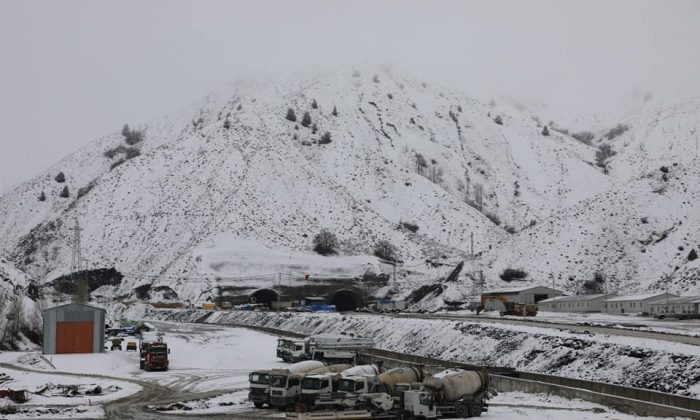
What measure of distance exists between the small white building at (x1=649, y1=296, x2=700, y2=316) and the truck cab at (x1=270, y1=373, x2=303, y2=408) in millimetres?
62061

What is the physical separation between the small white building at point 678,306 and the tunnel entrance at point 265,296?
219 ft

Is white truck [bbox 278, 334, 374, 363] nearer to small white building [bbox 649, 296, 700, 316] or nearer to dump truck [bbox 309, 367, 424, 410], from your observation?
dump truck [bbox 309, 367, 424, 410]

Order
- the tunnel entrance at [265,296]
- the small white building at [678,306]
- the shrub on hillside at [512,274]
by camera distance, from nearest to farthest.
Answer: the small white building at [678,306], the shrub on hillside at [512,274], the tunnel entrance at [265,296]

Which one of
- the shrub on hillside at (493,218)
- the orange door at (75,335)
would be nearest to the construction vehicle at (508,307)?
the orange door at (75,335)

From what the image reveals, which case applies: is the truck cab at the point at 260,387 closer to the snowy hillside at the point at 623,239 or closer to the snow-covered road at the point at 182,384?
the snow-covered road at the point at 182,384

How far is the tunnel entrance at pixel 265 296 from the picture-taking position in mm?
132875

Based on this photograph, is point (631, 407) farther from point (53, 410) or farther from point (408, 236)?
point (408, 236)

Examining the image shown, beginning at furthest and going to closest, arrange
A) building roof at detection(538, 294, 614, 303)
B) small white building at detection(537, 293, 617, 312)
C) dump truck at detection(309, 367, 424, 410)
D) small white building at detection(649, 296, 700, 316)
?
building roof at detection(538, 294, 614, 303), small white building at detection(537, 293, 617, 312), small white building at detection(649, 296, 700, 316), dump truck at detection(309, 367, 424, 410)

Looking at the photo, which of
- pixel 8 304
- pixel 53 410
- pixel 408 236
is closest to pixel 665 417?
pixel 53 410

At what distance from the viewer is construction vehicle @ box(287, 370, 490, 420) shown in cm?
2936

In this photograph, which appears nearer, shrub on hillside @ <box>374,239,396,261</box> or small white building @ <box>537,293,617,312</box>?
small white building @ <box>537,293,617,312</box>

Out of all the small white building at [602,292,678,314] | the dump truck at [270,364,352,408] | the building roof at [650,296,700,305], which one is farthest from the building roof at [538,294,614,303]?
the dump truck at [270,364,352,408]

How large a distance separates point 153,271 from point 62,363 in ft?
282

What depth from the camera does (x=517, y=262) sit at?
423 ft
